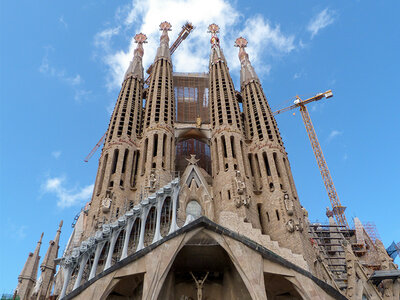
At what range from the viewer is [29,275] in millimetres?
34125

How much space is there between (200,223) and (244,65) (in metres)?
29.7

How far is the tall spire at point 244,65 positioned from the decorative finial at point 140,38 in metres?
12.7

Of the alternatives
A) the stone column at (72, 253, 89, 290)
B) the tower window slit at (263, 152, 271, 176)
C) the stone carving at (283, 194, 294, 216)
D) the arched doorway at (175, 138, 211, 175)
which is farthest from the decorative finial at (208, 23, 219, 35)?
the stone column at (72, 253, 89, 290)

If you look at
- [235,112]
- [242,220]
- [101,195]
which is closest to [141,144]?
[101,195]

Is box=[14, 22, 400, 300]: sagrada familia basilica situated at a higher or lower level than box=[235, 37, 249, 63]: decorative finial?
lower

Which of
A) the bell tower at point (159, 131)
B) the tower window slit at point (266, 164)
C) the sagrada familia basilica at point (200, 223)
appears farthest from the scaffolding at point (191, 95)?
the tower window slit at point (266, 164)

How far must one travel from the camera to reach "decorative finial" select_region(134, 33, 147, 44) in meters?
50.1

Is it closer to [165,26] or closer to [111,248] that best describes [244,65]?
[165,26]

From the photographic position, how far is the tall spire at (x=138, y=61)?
139 feet

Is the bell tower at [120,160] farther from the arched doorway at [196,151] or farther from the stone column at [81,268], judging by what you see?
the arched doorway at [196,151]

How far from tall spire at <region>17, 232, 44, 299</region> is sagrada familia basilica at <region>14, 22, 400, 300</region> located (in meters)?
0.10

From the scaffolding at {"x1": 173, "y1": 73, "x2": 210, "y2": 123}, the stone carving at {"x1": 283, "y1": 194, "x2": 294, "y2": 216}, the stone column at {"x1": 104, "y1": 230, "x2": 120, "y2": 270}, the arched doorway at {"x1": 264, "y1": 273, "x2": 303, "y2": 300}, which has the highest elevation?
the scaffolding at {"x1": 173, "y1": 73, "x2": 210, "y2": 123}

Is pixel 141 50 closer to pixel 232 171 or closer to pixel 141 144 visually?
pixel 141 144

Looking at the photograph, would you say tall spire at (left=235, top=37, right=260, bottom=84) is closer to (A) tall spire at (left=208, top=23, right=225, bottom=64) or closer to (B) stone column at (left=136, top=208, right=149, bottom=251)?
(A) tall spire at (left=208, top=23, right=225, bottom=64)
